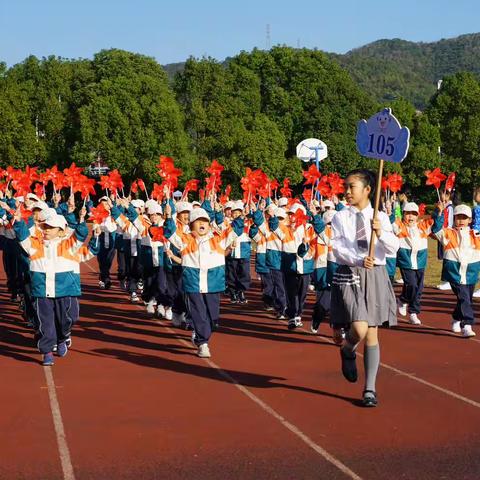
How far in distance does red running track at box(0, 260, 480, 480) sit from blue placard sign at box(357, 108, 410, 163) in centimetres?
225

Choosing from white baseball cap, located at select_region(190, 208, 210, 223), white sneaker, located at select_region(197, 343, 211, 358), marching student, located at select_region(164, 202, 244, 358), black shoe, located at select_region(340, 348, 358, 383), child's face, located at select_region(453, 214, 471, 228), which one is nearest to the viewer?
black shoe, located at select_region(340, 348, 358, 383)

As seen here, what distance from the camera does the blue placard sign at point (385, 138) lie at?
8.78m

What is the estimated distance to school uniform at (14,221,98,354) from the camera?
430 inches

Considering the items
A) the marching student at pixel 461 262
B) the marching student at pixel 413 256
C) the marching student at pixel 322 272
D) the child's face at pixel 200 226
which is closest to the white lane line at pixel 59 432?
the child's face at pixel 200 226

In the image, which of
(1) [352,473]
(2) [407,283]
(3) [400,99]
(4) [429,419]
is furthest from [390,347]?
(3) [400,99]

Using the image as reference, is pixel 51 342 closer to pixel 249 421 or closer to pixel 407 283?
pixel 249 421

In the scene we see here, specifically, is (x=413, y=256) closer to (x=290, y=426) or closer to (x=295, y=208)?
(x=295, y=208)

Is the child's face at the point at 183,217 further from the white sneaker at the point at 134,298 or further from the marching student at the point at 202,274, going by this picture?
the white sneaker at the point at 134,298

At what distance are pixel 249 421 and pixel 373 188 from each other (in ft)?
7.62

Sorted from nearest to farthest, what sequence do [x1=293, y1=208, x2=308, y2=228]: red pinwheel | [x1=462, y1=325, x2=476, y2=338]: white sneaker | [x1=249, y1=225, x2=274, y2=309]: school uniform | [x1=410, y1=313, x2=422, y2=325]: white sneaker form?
1. [x1=462, y1=325, x2=476, y2=338]: white sneaker
2. [x1=410, y1=313, x2=422, y2=325]: white sneaker
3. [x1=293, y1=208, x2=308, y2=228]: red pinwheel
4. [x1=249, y1=225, x2=274, y2=309]: school uniform

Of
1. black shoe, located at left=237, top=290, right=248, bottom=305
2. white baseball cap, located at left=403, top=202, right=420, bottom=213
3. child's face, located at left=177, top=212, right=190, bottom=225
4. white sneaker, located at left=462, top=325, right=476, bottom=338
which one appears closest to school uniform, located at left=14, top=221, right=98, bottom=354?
child's face, located at left=177, top=212, right=190, bottom=225

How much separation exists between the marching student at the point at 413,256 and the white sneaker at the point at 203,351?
159 inches

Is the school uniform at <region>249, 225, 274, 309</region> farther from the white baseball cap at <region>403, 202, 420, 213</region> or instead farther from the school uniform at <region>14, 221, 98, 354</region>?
the school uniform at <region>14, 221, 98, 354</region>

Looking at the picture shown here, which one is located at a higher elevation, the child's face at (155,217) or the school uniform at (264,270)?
the child's face at (155,217)
